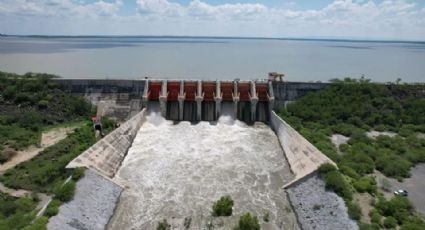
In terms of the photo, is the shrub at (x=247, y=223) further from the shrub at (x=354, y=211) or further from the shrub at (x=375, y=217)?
the shrub at (x=375, y=217)

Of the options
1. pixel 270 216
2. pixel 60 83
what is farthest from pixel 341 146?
pixel 60 83

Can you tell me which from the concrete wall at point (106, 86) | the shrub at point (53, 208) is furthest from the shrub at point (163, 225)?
the concrete wall at point (106, 86)

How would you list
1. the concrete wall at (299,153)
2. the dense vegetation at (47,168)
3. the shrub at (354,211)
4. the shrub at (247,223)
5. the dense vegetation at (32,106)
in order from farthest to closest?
the dense vegetation at (32,106) → the concrete wall at (299,153) → the dense vegetation at (47,168) → the shrub at (247,223) → the shrub at (354,211)

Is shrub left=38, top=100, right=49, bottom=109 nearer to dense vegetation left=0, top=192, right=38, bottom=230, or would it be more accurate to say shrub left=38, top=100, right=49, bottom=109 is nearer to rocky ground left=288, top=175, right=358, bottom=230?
dense vegetation left=0, top=192, right=38, bottom=230

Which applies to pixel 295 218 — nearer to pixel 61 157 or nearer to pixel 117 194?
pixel 117 194

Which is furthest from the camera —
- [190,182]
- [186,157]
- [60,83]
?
[60,83]
